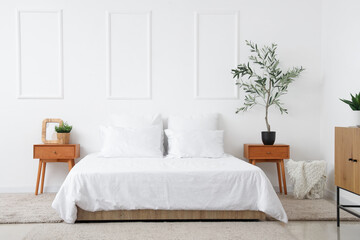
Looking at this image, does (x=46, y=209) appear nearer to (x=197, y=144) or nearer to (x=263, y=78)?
(x=197, y=144)

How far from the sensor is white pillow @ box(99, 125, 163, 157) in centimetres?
435

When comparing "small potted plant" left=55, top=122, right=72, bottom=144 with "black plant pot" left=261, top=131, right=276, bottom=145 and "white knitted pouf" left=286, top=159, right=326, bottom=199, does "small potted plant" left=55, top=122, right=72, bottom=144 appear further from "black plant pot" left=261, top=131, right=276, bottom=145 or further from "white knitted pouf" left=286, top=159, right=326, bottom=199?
"white knitted pouf" left=286, top=159, right=326, bottom=199

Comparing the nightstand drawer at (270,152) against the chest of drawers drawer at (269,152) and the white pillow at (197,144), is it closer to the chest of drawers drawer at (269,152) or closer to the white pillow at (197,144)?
the chest of drawers drawer at (269,152)

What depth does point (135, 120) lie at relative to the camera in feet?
15.5

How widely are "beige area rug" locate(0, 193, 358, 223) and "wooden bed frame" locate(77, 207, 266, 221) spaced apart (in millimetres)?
324

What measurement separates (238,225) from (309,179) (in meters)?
1.48

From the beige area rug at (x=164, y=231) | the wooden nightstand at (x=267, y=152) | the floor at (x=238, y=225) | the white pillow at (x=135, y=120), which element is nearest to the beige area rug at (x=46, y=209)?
the floor at (x=238, y=225)

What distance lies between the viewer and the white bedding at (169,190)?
3395 mm

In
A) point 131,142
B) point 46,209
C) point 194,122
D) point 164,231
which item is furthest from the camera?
point 194,122

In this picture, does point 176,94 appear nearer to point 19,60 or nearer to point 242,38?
point 242,38

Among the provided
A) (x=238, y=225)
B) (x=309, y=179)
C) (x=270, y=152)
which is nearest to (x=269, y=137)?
(x=270, y=152)

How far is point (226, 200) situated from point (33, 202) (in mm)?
2197

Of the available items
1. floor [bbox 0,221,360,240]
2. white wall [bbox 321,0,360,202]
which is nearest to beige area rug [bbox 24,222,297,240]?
floor [bbox 0,221,360,240]

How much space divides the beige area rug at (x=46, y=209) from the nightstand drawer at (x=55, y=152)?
0.49 m
